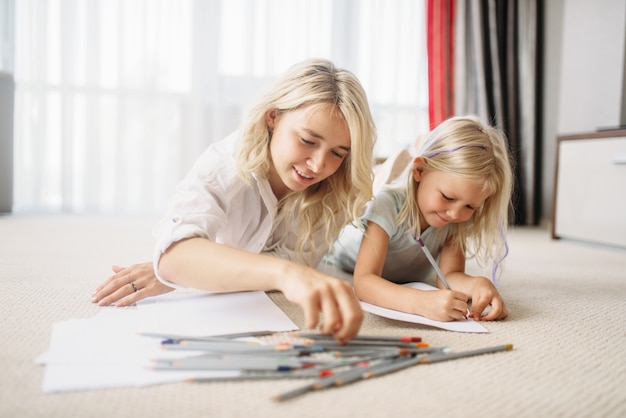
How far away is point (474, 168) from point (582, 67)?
6.27 feet

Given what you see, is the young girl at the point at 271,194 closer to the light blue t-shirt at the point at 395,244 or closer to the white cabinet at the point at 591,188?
the light blue t-shirt at the point at 395,244

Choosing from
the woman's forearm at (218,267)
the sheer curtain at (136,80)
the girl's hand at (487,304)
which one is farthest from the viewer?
the sheer curtain at (136,80)

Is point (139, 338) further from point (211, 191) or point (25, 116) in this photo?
point (25, 116)

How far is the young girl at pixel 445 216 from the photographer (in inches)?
36.6

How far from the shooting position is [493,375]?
25.2 inches

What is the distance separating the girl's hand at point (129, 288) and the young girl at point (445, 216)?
0.38m

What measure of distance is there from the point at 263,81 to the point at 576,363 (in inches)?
93.8

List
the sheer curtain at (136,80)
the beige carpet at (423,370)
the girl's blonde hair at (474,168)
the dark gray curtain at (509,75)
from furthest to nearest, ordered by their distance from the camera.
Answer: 1. the dark gray curtain at (509,75)
2. the sheer curtain at (136,80)
3. the girl's blonde hair at (474,168)
4. the beige carpet at (423,370)

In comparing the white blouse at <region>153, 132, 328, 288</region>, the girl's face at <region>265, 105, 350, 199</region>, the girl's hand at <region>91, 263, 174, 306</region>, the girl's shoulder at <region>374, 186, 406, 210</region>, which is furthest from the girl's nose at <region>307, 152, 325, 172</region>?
the girl's hand at <region>91, 263, 174, 306</region>

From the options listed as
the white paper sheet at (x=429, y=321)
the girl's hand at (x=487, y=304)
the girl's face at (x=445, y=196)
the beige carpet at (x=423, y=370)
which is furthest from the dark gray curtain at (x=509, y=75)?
the white paper sheet at (x=429, y=321)

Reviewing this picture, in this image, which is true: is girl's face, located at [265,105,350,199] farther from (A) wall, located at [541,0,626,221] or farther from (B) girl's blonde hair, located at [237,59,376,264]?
(A) wall, located at [541,0,626,221]

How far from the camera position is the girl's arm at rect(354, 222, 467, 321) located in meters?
0.86

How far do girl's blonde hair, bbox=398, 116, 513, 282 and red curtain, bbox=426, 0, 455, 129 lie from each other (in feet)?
6.14

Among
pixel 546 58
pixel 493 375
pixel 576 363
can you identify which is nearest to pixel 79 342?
pixel 493 375
